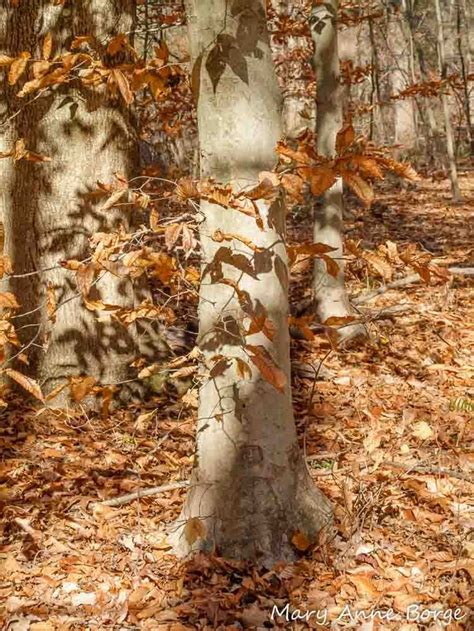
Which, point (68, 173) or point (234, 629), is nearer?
point (234, 629)

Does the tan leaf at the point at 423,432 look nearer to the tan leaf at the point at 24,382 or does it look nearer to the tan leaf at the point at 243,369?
the tan leaf at the point at 243,369

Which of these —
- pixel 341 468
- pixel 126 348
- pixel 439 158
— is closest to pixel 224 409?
pixel 341 468

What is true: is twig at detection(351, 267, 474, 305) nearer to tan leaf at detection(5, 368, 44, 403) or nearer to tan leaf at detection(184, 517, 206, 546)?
tan leaf at detection(184, 517, 206, 546)

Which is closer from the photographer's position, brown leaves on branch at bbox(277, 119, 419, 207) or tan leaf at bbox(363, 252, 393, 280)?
brown leaves on branch at bbox(277, 119, 419, 207)

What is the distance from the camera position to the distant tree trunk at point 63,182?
4062 mm

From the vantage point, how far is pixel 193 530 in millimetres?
2762

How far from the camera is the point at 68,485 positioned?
138 inches

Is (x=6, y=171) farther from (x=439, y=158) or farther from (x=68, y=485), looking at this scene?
(x=439, y=158)

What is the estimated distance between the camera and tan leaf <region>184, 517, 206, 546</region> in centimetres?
276

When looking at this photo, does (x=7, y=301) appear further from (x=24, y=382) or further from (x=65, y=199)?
(x=65, y=199)

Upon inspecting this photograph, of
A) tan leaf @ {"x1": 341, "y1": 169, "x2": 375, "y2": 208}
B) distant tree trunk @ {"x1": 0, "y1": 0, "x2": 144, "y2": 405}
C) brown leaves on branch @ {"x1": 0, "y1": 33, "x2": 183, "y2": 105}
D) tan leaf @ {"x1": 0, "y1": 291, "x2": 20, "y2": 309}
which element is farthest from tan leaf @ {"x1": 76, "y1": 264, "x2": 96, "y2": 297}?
distant tree trunk @ {"x1": 0, "y1": 0, "x2": 144, "y2": 405}

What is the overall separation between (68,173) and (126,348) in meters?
1.22

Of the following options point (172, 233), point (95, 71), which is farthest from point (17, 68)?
point (172, 233)

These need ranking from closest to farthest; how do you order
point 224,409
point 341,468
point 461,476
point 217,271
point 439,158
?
point 217,271
point 224,409
point 461,476
point 341,468
point 439,158
